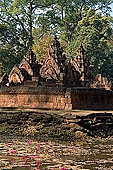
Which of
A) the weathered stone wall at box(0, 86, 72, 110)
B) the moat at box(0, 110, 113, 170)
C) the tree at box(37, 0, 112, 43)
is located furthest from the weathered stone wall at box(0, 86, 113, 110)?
the tree at box(37, 0, 112, 43)

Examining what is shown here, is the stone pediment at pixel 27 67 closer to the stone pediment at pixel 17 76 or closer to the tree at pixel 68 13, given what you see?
the stone pediment at pixel 17 76

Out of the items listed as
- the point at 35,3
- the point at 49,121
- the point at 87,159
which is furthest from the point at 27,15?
the point at 87,159

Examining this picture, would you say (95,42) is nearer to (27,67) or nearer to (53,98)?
(27,67)

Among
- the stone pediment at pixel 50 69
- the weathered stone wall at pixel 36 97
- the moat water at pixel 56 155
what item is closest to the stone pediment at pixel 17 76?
the stone pediment at pixel 50 69

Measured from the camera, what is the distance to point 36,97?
13641 mm

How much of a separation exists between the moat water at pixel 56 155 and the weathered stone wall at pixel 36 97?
3928 millimetres

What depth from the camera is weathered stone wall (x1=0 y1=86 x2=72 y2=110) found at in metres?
13.1

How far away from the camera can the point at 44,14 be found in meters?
47.8

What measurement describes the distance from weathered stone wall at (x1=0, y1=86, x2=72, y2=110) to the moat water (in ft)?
12.9

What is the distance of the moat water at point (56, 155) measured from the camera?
6203 mm

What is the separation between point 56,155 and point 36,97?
6.55m

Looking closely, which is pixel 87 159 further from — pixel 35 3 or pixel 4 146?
pixel 35 3

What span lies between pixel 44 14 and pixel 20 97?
35501mm

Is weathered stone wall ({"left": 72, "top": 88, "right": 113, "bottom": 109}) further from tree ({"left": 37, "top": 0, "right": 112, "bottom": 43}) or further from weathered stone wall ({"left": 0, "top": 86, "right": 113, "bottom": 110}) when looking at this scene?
tree ({"left": 37, "top": 0, "right": 112, "bottom": 43})
